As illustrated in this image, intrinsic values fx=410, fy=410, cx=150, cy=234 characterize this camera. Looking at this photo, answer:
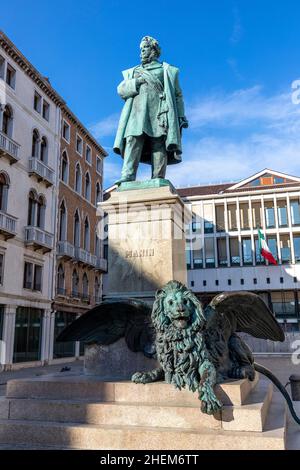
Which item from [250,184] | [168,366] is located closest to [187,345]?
[168,366]

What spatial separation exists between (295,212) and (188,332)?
42.4 meters

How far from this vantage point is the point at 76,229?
29.8 metres

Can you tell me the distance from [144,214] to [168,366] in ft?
9.08

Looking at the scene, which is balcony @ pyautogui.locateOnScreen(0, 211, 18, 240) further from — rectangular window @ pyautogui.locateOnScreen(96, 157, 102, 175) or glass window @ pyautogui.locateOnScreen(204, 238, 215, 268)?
glass window @ pyautogui.locateOnScreen(204, 238, 215, 268)

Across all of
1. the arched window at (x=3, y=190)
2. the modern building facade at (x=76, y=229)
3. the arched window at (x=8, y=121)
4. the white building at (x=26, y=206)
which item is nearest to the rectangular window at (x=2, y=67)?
the white building at (x=26, y=206)

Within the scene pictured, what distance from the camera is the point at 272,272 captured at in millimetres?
42844

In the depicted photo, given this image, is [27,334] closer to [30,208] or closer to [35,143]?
[30,208]

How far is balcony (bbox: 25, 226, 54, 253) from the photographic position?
75.0ft

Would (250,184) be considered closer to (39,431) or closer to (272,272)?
(272,272)

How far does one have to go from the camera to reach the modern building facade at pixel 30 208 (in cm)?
2120

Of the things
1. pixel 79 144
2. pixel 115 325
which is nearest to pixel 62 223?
pixel 79 144

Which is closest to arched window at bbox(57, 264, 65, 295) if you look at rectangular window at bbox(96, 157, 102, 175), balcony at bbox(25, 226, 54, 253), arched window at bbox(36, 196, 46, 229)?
balcony at bbox(25, 226, 54, 253)

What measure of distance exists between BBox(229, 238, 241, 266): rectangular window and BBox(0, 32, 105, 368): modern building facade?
68.9 ft

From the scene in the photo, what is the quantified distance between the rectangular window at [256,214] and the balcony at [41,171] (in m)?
26.0
